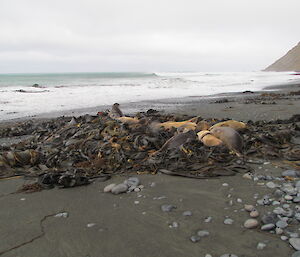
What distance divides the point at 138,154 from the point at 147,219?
198 cm

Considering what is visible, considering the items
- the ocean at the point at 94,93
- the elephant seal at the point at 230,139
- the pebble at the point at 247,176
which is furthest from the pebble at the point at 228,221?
the ocean at the point at 94,93

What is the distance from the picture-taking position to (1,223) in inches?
103

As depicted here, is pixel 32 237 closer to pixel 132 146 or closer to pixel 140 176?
pixel 140 176

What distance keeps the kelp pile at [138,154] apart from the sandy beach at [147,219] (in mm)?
346

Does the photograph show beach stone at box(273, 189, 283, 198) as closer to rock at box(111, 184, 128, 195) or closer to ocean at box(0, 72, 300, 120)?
rock at box(111, 184, 128, 195)

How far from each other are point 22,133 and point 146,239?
6.38 meters

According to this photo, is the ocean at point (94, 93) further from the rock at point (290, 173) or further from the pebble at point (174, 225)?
the rock at point (290, 173)

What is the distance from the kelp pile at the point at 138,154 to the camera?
3934mm

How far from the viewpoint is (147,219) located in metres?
2.58

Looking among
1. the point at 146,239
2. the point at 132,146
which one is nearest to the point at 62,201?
the point at 146,239

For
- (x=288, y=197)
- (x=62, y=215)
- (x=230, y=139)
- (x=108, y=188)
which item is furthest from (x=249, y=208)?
(x=230, y=139)

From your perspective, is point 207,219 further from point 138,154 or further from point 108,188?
point 138,154

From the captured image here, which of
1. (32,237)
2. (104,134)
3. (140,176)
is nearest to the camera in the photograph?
(32,237)

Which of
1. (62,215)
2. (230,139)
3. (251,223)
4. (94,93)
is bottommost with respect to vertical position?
(62,215)
